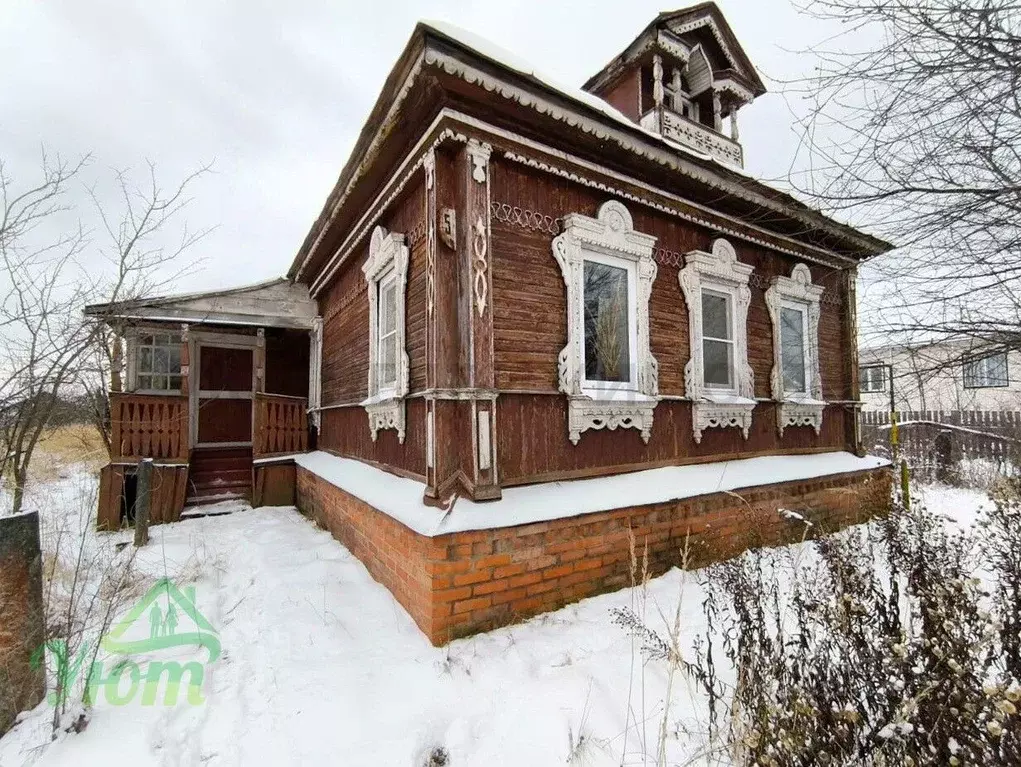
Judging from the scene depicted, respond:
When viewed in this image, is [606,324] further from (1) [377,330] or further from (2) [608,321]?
(1) [377,330]

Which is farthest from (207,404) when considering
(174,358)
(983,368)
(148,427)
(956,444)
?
(956,444)

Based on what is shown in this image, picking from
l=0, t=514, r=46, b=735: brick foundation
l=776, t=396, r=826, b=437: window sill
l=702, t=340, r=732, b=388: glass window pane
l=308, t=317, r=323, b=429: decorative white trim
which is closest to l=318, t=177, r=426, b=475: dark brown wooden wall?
l=308, t=317, r=323, b=429: decorative white trim

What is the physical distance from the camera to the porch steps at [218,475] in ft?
24.6

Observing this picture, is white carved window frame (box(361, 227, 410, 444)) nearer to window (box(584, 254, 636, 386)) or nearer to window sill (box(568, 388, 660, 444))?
window sill (box(568, 388, 660, 444))

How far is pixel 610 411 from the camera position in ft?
14.9

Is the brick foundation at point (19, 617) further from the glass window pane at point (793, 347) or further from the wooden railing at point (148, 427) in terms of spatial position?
the glass window pane at point (793, 347)

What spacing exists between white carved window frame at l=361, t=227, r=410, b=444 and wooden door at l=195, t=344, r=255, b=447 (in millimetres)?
4683

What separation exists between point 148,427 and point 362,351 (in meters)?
3.63

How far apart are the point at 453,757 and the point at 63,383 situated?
3.67 metres

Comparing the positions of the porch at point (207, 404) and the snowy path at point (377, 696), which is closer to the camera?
the snowy path at point (377, 696)

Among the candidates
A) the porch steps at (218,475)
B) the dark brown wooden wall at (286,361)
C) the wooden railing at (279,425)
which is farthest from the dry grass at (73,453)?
the wooden railing at (279,425)

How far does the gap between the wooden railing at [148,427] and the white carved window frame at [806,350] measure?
28.0ft

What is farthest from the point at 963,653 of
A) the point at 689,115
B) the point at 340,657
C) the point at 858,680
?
the point at 689,115

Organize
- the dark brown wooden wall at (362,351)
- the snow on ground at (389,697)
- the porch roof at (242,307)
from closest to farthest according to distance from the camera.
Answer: the snow on ground at (389,697), the dark brown wooden wall at (362,351), the porch roof at (242,307)
